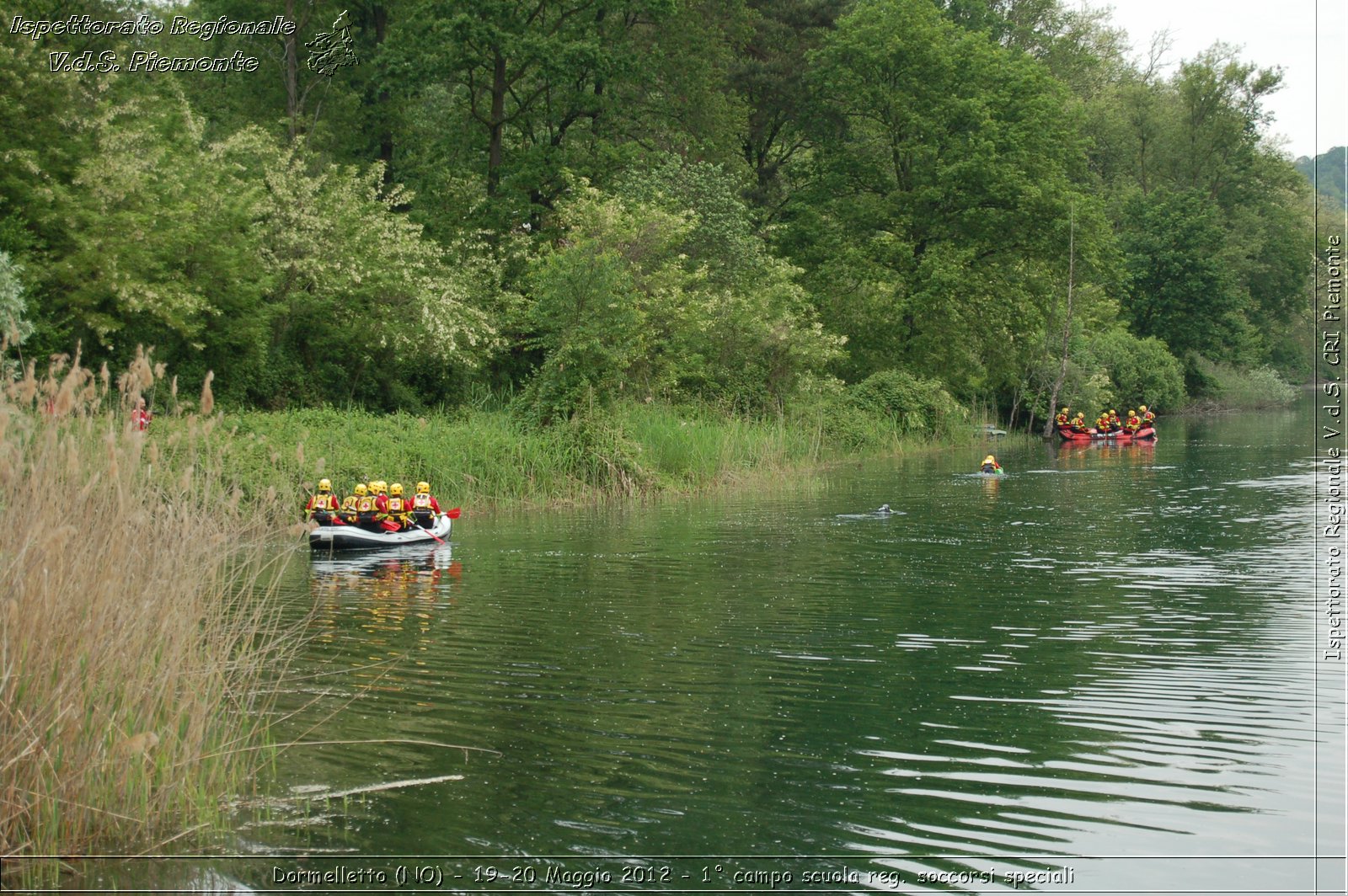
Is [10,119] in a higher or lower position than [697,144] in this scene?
lower

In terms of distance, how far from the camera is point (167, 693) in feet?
22.2

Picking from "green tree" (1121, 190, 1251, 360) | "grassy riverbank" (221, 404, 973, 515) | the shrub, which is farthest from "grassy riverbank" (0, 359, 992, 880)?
"green tree" (1121, 190, 1251, 360)

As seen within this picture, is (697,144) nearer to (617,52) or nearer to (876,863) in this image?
(617,52)

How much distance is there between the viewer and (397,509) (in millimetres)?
19797

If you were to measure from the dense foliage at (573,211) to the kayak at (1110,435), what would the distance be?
10.1 ft

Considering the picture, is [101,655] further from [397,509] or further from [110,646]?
[397,509]

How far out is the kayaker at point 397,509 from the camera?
64.3 ft

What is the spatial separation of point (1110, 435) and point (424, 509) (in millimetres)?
32681

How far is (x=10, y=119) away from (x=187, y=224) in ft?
12.9

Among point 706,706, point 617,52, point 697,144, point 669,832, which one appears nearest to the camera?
point 669,832

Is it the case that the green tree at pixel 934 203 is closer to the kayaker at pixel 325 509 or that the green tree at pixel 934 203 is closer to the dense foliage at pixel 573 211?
the dense foliage at pixel 573 211

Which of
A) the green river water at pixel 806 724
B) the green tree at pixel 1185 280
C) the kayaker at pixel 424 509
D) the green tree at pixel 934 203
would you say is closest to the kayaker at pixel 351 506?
the kayaker at pixel 424 509

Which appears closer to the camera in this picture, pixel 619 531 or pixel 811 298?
pixel 619 531

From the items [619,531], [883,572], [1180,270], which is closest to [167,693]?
[883,572]
